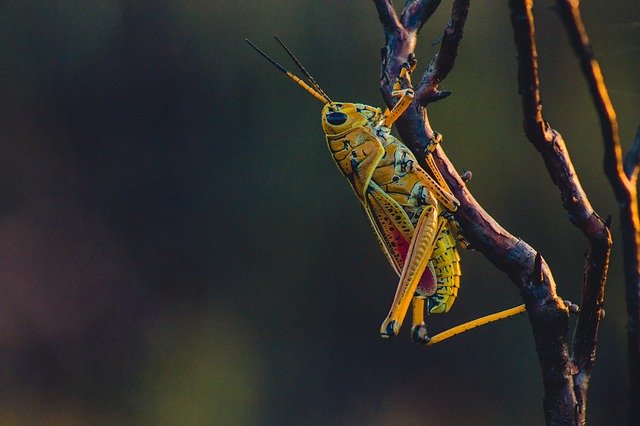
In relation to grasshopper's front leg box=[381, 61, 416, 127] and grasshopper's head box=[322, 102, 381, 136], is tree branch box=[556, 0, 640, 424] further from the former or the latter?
grasshopper's head box=[322, 102, 381, 136]

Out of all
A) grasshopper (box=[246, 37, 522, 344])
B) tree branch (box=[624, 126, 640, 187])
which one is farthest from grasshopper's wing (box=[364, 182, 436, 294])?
tree branch (box=[624, 126, 640, 187])

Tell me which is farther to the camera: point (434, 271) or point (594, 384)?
point (594, 384)

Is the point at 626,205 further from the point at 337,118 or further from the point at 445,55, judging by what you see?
the point at 337,118

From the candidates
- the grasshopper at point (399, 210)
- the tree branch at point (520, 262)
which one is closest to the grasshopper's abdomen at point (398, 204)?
the grasshopper at point (399, 210)

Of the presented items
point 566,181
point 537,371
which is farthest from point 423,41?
point 566,181

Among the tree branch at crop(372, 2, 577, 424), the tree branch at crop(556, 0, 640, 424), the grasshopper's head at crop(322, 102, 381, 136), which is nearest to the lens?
the tree branch at crop(556, 0, 640, 424)

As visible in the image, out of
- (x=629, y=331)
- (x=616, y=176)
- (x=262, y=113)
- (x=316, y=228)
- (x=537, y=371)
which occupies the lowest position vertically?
(x=629, y=331)

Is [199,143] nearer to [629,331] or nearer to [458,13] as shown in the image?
[458,13]
